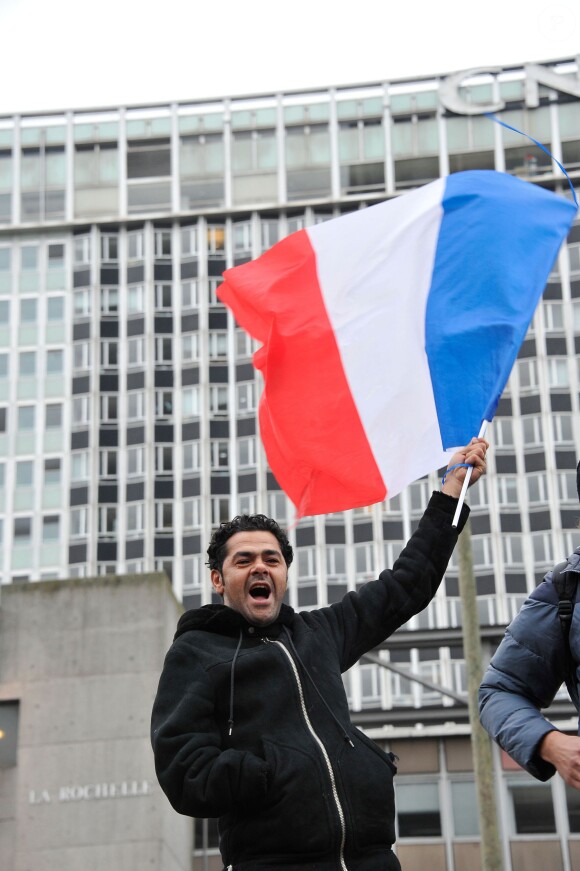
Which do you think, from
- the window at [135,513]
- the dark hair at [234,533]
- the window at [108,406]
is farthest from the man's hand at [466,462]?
the window at [108,406]

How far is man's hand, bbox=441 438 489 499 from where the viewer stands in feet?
19.6

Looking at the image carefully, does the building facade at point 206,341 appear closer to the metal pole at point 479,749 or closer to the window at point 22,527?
the window at point 22,527

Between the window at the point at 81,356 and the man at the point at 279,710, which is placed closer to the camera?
the man at the point at 279,710

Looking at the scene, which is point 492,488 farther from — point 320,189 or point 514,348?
point 514,348

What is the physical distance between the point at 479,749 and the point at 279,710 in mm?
10082

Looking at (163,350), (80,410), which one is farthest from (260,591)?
(163,350)

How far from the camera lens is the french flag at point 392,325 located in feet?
22.6

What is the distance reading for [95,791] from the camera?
74.4 feet

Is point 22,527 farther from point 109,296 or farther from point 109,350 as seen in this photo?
point 109,296

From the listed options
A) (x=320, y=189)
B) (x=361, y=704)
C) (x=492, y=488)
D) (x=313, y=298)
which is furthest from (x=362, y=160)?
(x=313, y=298)

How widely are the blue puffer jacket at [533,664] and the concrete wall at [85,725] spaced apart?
1776 cm

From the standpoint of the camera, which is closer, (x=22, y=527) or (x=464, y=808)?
(x=464, y=808)

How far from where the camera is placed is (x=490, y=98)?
79.0 meters

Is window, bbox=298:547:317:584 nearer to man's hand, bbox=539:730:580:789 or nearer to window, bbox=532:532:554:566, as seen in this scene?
window, bbox=532:532:554:566
